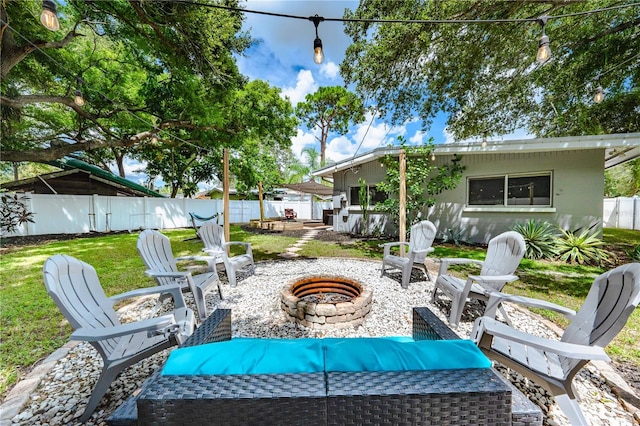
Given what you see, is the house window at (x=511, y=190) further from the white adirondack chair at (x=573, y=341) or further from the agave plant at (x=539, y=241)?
the white adirondack chair at (x=573, y=341)

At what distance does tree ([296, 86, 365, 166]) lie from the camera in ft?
66.3

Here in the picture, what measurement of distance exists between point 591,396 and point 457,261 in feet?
6.06

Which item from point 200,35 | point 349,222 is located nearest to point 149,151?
point 200,35

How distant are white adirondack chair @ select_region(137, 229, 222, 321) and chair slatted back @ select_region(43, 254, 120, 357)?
2.37 ft

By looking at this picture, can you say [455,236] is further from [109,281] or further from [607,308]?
[109,281]

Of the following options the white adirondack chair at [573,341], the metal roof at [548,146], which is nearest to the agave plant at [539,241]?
the metal roof at [548,146]

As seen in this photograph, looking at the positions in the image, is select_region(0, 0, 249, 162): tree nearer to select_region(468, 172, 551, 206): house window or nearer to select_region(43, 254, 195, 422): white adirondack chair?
select_region(43, 254, 195, 422): white adirondack chair

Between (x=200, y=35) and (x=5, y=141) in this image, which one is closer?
(x=200, y=35)

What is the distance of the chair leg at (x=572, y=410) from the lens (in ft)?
4.96

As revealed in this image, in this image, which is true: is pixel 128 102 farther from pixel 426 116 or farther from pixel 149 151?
pixel 426 116

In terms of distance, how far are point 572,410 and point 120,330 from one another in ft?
9.93

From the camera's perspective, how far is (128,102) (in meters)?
8.74

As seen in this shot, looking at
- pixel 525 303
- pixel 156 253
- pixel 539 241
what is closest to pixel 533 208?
pixel 539 241

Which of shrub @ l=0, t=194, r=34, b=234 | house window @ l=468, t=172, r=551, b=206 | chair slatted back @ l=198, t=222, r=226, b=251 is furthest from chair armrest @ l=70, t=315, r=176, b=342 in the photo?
shrub @ l=0, t=194, r=34, b=234
